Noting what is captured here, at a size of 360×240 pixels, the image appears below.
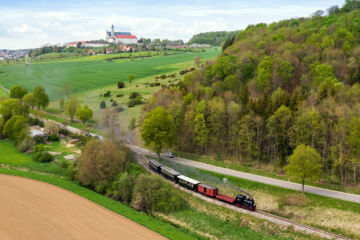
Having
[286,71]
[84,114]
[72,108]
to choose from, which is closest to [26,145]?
[84,114]

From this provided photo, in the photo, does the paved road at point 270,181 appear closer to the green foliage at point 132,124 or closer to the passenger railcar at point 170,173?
the passenger railcar at point 170,173

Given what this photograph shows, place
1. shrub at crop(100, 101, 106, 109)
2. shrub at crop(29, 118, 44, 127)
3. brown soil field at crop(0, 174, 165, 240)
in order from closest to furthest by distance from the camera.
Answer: brown soil field at crop(0, 174, 165, 240)
shrub at crop(29, 118, 44, 127)
shrub at crop(100, 101, 106, 109)

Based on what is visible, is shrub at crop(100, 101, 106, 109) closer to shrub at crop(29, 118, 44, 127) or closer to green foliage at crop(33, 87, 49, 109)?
green foliage at crop(33, 87, 49, 109)

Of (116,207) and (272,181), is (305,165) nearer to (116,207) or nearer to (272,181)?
(272,181)

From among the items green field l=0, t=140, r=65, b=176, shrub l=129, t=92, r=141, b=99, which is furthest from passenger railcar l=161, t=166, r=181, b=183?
shrub l=129, t=92, r=141, b=99

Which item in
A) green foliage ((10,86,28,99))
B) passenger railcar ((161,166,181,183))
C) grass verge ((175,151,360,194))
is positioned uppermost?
green foliage ((10,86,28,99))

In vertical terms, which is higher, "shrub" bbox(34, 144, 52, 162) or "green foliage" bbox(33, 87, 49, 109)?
Answer: "green foliage" bbox(33, 87, 49, 109)
